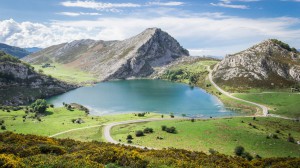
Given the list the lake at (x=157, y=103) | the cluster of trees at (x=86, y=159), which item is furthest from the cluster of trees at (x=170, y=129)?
the cluster of trees at (x=86, y=159)

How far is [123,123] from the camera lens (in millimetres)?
111312

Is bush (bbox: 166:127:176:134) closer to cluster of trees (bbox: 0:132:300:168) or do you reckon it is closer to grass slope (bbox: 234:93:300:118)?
cluster of trees (bbox: 0:132:300:168)

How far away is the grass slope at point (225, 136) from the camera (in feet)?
263

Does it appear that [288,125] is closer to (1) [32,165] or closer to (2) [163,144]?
(2) [163,144]

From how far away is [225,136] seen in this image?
296 ft

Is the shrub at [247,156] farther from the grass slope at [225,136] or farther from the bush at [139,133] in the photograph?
the bush at [139,133]

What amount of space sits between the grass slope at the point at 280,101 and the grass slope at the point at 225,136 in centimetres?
1905

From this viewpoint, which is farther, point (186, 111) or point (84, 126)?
point (186, 111)

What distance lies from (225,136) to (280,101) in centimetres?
7621

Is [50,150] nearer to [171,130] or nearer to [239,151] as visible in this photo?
[239,151]

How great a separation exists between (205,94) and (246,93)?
2832cm

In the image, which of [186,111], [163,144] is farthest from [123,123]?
[186,111]

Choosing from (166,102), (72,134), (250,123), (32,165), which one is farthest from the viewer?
(166,102)

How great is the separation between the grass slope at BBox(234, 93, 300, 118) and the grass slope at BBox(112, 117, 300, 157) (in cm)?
1905
